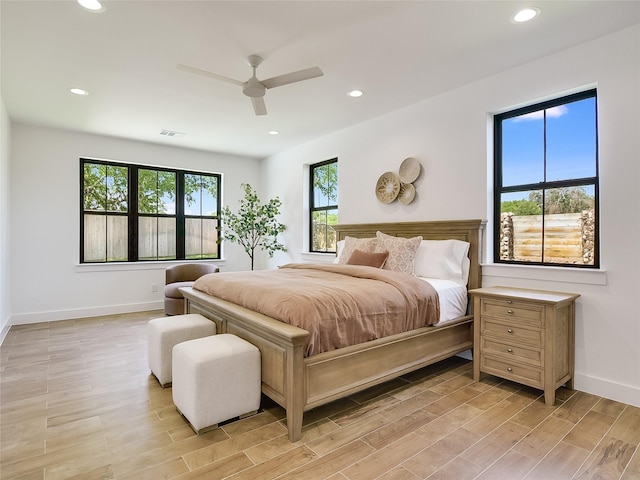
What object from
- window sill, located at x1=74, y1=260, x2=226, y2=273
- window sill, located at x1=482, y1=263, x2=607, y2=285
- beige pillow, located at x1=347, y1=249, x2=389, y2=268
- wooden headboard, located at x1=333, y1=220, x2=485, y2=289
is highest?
wooden headboard, located at x1=333, y1=220, x2=485, y2=289

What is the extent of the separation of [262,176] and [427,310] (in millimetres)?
4839

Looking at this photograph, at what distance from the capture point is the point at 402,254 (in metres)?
3.66

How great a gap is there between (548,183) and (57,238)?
6.05m

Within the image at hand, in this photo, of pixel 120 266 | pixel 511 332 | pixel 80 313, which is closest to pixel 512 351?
pixel 511 332

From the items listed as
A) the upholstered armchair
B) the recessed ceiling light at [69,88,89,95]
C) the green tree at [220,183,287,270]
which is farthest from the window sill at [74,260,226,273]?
the recessed ceiling light at [69,88,89,95]

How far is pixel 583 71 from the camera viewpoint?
9.25ft

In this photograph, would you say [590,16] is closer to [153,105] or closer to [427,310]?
[427,310]

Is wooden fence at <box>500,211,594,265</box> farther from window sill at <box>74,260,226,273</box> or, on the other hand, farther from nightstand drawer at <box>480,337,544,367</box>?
window sill at <box>74,260,226,273</box>

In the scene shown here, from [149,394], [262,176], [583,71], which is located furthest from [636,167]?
[262,176]

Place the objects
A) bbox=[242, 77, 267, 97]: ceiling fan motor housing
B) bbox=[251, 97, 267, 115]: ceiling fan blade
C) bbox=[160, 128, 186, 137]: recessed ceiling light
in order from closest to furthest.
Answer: bbox=[242, 77, 267, 97]: ceiling fan motor housing → bbox=[251, 97, 267, 115]: ceiling fan blade → bbox=[160, 128, 186, 137]: recessed ceiling light

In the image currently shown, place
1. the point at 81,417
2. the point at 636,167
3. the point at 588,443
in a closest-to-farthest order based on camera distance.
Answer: the point at 588,443
the point at 81,417
the point at 636,167

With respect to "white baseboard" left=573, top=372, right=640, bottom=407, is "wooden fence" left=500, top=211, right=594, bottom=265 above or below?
above

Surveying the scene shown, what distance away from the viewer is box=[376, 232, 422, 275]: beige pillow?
360 centimetres

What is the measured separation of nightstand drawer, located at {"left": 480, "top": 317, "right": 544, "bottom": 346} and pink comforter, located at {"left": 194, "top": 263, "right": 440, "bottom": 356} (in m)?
0.39
